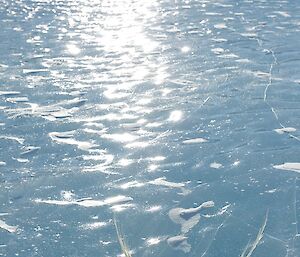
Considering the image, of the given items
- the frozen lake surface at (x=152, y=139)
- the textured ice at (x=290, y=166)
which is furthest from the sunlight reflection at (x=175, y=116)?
the textured ice at (x=290, y=166)

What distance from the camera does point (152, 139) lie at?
4.85m

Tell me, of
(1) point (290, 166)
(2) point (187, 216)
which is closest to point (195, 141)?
(1) point (290, 166)

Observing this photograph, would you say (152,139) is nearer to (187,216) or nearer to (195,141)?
(195,141)

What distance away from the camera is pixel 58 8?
9.57 m

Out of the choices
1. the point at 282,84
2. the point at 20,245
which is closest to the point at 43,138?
the point at 20,245

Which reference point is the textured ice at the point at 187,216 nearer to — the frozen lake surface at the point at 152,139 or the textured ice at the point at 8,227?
the frozen lake surface at the point at 152,139

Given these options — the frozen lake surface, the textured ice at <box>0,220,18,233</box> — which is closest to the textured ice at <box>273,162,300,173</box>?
the frozen lake surface

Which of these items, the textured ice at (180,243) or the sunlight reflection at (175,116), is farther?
the sunlight reflection at (175,116)

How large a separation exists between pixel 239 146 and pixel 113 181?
1.08 metres

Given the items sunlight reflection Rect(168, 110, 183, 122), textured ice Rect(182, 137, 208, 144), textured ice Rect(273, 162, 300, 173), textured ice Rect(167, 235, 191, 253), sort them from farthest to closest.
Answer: sunlight reflection Rect(168, 110, 183, 122) → textured ice Rect(182, 137, 208, 144) → textured ice Rect(273, 162, 300, 173) → textured ice Rect(167, 235, 191, 253)

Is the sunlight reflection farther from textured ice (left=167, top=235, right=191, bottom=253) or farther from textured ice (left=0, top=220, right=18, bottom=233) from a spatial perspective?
textured ice (left=0, top=220, right=18, bottom=233)

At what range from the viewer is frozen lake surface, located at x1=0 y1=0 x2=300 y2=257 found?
142 inches

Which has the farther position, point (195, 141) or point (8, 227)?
point (195, 141)

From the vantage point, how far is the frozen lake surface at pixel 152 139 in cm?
361
